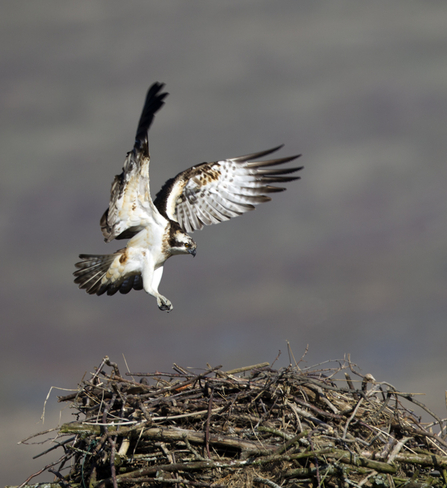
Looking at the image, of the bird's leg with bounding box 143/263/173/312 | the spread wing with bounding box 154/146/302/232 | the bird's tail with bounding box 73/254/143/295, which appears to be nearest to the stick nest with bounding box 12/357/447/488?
the bird's leg with bounding box 143/263/173/312

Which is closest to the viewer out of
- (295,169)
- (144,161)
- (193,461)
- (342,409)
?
(193,461)

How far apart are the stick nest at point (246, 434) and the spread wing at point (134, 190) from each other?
8.34 ft

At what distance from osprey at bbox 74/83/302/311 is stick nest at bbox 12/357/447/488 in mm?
2342

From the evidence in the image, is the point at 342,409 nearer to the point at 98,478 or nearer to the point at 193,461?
the point at 193,461

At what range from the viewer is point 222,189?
29.9ft

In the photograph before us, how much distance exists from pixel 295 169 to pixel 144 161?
261 cm

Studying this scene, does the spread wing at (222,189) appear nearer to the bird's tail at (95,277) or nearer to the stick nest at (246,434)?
the bird's tail at (95,277)

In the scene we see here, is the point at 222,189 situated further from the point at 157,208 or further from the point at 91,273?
the point at 91,273

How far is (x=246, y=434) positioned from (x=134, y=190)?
3.77m

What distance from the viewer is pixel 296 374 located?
543cm

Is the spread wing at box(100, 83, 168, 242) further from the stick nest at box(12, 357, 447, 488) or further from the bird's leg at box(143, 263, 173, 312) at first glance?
the stick nest at box(12, 357, 447, 488)

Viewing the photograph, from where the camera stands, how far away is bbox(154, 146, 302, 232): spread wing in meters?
8.99

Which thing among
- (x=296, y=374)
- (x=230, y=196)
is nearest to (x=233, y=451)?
(x=296, y=374)

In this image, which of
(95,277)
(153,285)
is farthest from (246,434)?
(95,277)
